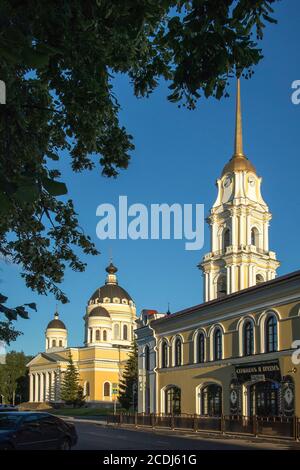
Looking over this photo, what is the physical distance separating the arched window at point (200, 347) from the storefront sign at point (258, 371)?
4904 mm

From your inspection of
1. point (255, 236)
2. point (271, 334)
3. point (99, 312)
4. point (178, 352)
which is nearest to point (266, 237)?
point (255, 236)

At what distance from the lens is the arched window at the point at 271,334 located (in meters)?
34.3

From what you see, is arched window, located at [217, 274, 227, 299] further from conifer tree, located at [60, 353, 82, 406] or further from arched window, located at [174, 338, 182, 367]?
conifer tree, located at [60, 353, 82, 406]

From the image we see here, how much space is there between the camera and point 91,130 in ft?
30.2

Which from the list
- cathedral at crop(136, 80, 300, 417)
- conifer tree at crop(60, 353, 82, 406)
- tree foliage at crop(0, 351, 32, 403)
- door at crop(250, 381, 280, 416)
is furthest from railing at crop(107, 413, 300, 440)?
tree foliage at crop(0, 351, 32, 403)

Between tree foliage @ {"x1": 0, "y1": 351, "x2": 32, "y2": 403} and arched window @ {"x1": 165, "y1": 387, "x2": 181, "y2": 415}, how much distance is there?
6921cm

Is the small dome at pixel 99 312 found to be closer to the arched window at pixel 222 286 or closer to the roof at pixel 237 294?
the arched window at pixel 222 286

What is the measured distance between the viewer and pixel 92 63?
7.82 meters

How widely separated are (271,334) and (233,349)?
3929mm

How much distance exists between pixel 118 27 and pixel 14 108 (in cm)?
146

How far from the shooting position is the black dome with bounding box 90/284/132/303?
105125 millimetres

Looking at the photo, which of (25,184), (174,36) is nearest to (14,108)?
(174,36)

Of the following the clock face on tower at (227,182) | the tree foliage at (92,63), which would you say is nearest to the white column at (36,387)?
the clock face on tower at (227,182)

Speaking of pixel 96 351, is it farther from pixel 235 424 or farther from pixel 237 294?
pixel 235 424
